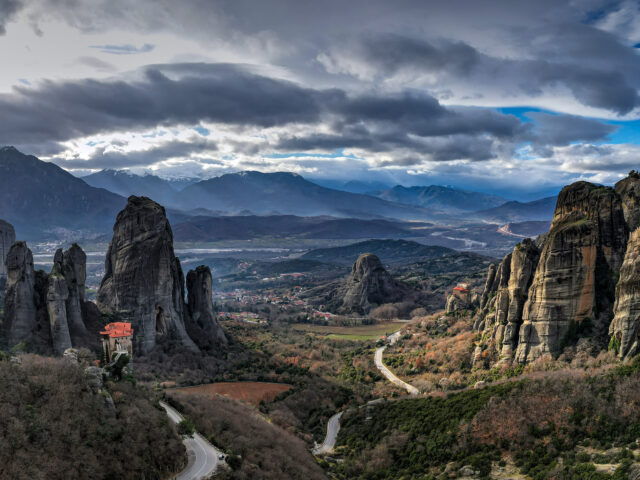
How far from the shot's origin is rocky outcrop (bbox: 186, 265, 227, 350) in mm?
81000

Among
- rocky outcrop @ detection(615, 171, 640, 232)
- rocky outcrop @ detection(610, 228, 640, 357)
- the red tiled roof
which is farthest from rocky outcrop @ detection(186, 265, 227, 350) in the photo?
rocky outcrop @ detection(615, 171, 640, 232)

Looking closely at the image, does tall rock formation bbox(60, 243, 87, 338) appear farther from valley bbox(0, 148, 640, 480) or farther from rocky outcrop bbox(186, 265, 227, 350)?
rocky outcrop bbox(186, 265, 227, 350)

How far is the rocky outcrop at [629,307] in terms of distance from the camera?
39688 mm

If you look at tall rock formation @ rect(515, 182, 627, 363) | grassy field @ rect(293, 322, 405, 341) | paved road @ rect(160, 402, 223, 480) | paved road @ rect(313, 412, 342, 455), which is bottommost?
grassy field @ rect(293, 322, 405, 341)

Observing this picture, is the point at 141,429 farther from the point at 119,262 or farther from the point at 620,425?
the point at 119,262

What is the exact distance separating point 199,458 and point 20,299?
38815mm

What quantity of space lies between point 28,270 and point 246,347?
39.9 metres

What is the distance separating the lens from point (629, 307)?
3991 centimetres

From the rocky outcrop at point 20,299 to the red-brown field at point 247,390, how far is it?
21.1 metres

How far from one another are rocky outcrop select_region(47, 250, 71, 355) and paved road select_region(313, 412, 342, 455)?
111 ft

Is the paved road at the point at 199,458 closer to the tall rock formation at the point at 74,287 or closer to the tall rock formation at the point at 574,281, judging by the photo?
the tall rock formation at the point at 74,287

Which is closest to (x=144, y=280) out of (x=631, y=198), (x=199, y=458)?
(x=199, y=458)

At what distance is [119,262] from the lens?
72.4 m

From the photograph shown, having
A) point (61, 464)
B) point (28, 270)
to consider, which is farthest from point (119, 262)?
point (61, 464)
